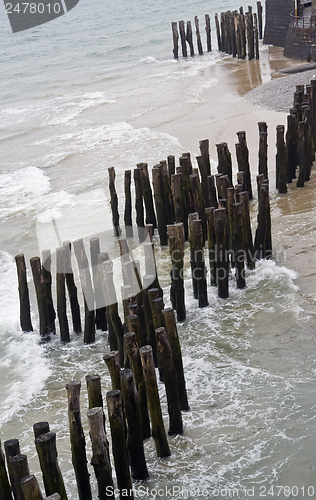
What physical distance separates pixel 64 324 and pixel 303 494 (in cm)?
390

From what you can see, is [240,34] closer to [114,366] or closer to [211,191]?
[211,191]

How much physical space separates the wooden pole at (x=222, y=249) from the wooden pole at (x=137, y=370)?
2.71m

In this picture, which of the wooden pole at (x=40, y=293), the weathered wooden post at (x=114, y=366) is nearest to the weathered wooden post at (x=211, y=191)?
the wooden pole at (x=40, y=293)

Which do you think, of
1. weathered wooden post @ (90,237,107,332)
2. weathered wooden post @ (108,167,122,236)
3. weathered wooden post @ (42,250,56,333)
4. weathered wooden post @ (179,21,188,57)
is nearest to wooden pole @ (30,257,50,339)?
weathered wooden post @ (42,250,56,333)

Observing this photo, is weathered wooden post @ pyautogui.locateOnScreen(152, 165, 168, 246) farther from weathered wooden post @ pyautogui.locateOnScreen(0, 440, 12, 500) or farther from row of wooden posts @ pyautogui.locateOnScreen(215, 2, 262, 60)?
row of wooden posts @ pyautogui.locateOnScreen(215, 2, 262, 60)

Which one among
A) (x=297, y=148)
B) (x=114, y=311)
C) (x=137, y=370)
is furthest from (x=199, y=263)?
(x=297, y=148)

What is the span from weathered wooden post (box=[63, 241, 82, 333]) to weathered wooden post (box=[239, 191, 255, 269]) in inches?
94.7

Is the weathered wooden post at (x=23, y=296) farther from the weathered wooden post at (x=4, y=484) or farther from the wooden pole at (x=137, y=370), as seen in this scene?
the weathered wooden post at (x=4, y=484)

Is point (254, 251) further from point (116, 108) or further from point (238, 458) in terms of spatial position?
point (116, 108)

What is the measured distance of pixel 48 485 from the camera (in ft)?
13.8

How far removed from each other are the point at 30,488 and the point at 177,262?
375 centimetres

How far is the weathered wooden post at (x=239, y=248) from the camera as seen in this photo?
7.53 metres

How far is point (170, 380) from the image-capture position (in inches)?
202

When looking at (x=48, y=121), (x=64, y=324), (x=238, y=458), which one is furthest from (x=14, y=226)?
(x=48, y=121)
